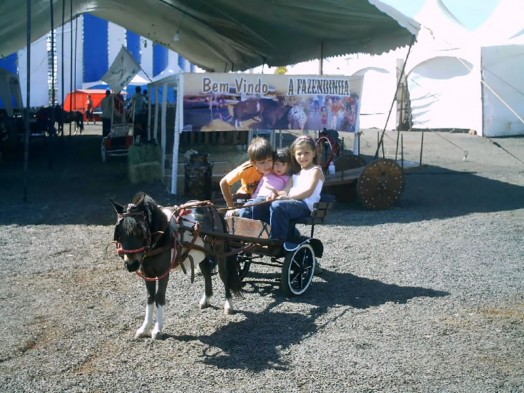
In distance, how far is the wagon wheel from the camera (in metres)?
11.2

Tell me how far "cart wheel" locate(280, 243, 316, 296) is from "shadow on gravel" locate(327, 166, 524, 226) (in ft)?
11.8

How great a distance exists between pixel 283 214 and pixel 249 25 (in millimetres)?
9594

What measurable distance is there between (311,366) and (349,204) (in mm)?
7331

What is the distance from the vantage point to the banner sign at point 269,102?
11.6m

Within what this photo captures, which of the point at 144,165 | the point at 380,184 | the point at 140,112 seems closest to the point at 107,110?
the point at 140,112

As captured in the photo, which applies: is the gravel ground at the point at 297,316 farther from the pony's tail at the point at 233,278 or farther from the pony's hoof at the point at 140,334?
the pony's tail at the point at 233,278

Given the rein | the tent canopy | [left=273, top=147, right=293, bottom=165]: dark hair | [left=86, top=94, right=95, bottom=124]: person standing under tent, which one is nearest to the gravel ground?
the rein

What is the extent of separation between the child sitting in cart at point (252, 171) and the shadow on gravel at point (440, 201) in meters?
3.53

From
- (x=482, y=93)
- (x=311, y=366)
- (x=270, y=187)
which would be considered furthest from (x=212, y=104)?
(x=482, y=93)

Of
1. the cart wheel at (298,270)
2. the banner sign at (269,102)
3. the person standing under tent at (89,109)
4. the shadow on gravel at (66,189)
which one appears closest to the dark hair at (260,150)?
the cart wheel at (298,270)

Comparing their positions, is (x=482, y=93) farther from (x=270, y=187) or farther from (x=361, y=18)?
(x=270, y=187)

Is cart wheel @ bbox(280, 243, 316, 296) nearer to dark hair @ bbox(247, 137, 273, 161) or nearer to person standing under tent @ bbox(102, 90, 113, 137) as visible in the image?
dark hair @ bbox(247, 137, 273, 161)

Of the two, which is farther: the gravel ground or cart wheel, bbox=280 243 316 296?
cart wheel, bbox=280 243 316 296

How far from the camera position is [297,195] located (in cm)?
649
